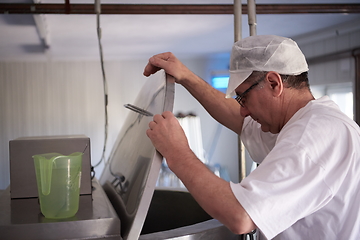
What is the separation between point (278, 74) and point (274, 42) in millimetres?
96

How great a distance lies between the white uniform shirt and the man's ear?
0.27ft

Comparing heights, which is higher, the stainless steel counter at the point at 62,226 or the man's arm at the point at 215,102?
the man's arm at the point at 215,102

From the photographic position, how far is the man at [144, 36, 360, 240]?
2.87ft

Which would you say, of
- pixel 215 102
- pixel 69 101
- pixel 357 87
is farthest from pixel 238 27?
pixel 69 101

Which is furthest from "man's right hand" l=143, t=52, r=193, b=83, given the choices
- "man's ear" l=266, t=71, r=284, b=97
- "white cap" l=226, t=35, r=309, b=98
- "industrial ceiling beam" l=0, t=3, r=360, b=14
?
"industrial ceiling beam" l=0, t=3, r=360, b=14

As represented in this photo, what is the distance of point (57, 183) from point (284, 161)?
0.63 metres

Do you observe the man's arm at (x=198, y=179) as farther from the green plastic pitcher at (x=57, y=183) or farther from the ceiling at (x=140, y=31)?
the ceiling at (x=140, y=31)

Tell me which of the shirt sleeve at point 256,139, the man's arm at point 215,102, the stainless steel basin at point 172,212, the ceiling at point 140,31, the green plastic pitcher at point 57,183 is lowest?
the stainless steel basin at point 172,212

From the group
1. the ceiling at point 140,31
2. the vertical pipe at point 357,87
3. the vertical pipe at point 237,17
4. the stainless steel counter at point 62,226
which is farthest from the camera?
the vertical pipe at point 357,87

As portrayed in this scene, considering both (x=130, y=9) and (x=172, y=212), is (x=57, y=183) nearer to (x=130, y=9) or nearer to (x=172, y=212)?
(x=172, y=212)

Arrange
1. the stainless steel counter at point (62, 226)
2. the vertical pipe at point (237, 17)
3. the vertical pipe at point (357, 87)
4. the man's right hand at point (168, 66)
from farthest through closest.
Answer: the vertical pipe at point (357, 87)
the vertical pipe at point (237, 17)
the man's right hand at point (168, 66)
the stainless steel counter at point (62, 226)

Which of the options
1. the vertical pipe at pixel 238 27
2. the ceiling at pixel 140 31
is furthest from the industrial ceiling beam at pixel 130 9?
the ceiling at pixel 140 31

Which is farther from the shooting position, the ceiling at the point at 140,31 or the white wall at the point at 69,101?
the white wall at the point at 69,101

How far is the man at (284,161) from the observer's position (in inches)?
34.5
